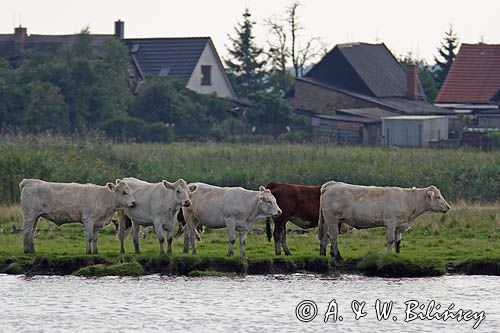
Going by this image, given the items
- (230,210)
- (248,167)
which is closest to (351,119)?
(248,167)

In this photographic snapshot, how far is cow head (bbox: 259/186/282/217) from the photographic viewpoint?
23.7 m

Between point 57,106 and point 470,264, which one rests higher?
point 57,106

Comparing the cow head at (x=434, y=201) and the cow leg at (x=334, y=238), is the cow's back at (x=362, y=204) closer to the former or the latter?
the cow leg at (x=334, y=238)

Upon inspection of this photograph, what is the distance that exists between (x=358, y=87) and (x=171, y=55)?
11977 millimetres

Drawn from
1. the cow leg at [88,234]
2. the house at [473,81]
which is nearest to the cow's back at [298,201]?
the cow leg at [88,234]

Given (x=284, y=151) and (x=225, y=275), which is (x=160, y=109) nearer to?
(x=284, y=151)

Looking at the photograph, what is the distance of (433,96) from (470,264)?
195 feet

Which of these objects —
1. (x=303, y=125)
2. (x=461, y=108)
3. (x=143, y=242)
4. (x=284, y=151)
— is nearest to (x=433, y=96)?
(x=461, y=108)

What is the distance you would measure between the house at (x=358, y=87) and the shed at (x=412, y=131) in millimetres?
7387

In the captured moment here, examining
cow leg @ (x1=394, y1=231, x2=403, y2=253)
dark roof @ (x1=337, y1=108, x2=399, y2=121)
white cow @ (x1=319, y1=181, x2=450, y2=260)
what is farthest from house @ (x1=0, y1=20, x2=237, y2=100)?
cow leg @ (x1=394, y1=231, x2=403, y2=253)

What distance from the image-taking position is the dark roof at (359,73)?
73125mm

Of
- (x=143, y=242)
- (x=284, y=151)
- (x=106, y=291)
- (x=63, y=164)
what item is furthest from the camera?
(x=284, y=151)

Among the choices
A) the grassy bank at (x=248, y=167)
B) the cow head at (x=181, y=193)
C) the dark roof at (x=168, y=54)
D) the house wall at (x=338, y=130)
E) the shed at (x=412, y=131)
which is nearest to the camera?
the cow head at (x=181, y=193)

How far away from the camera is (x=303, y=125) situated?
6419 centimetres
